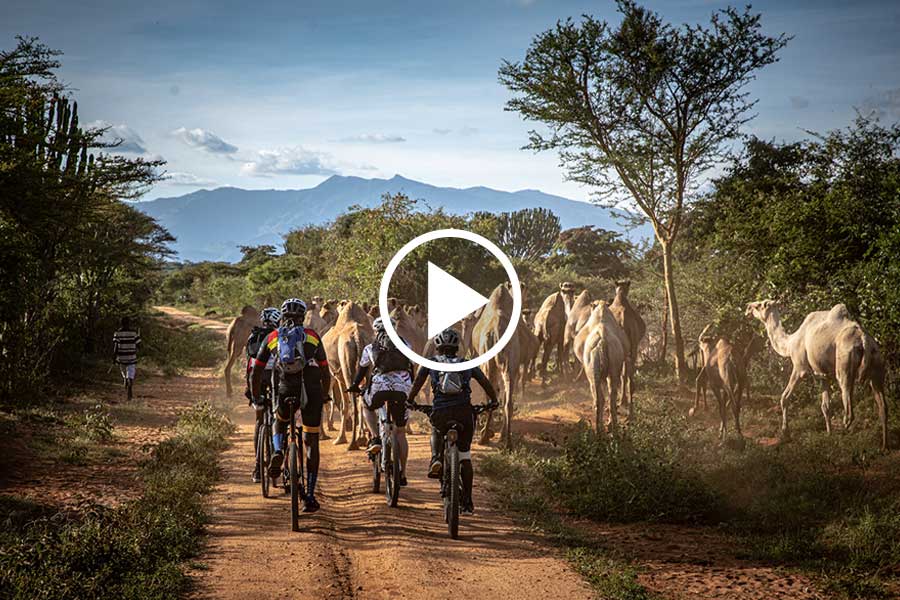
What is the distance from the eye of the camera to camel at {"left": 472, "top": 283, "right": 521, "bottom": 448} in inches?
542

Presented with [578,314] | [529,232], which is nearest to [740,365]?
[578,314]

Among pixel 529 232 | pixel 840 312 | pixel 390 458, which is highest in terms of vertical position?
pixel 529 232

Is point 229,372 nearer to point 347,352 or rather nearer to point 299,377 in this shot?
point 347,352

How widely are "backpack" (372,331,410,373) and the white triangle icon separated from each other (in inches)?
157

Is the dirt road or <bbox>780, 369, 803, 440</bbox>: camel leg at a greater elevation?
<bbox>780, 369, 803, 440</bbox>: camel leg

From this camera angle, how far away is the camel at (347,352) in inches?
533

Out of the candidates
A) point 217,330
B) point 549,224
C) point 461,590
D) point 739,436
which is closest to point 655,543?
point 461,590

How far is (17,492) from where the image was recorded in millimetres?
9727

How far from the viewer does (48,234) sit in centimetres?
1864

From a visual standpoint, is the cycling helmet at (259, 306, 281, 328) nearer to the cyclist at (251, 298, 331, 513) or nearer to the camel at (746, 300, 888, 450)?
the cyclist at (251, 298, 331, 513)

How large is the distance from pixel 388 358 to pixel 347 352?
4.22m

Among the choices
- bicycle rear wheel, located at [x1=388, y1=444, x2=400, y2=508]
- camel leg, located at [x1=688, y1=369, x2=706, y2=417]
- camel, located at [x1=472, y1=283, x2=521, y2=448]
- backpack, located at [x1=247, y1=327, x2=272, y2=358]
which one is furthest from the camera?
camel leg, located at [x1=688, y1=369, x2=706, y2=417]

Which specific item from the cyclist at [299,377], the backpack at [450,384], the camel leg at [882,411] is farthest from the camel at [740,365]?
the cyclist at [299,377]

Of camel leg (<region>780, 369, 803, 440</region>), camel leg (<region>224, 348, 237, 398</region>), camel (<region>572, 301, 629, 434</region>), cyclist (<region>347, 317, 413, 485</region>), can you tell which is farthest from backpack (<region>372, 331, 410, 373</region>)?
camel leg (<region>224, 348, 237, 398</region>)
